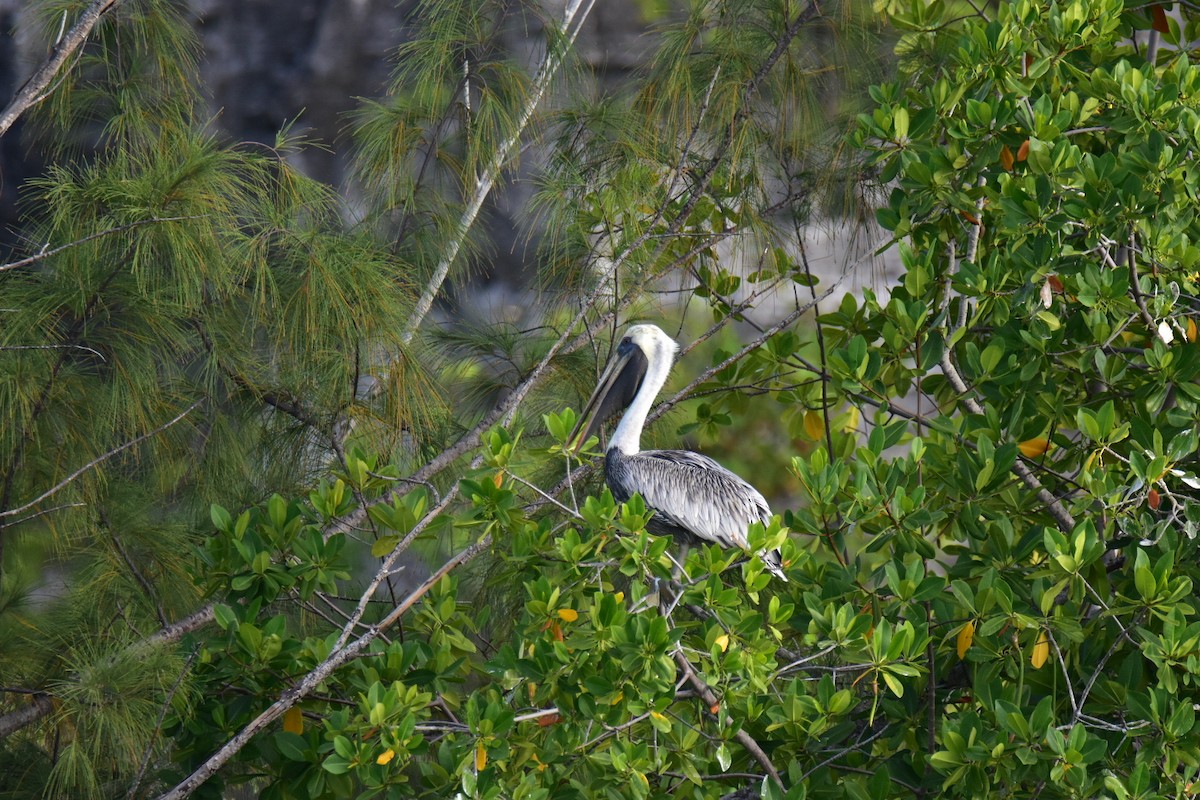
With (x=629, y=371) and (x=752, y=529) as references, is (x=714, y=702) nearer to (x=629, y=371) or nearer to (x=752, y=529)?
(x=752, y=529)

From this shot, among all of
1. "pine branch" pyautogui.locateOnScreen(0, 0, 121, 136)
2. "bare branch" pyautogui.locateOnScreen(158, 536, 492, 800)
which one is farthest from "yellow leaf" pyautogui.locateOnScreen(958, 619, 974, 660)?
"pine branch" pyautogui.locateOnScreen(0, 0, 121, 136)

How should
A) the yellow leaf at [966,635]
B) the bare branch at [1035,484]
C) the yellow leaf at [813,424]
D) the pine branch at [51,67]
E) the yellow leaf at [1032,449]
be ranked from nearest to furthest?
the yellow leaf at [966,635] < the pine branch at [51,67] < the bare branch at [1035,484] < the yellow leaf at [1032,449] < the yellow leaf at [813,424]

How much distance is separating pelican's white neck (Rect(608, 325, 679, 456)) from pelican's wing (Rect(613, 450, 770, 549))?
0.07 metres

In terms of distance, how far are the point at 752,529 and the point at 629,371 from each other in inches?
62.0

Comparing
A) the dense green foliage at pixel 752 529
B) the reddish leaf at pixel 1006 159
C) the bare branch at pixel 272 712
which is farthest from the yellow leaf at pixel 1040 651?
the reddish leaf at pixel 1006 159

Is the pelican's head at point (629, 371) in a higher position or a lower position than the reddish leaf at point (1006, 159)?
lower

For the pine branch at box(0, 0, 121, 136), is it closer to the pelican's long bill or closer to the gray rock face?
the pelican's long bill

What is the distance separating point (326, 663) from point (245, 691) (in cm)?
38

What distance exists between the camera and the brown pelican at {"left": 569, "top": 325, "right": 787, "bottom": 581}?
382cm

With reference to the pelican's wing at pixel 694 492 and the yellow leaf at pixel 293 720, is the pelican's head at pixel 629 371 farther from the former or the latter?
the yellow leaf at pixel 293 720

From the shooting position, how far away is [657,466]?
384cm

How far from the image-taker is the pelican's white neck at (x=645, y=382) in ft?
12.8

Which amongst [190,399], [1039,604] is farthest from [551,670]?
[190,399]

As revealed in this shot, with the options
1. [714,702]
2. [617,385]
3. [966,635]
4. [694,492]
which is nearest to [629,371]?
[617,385]
